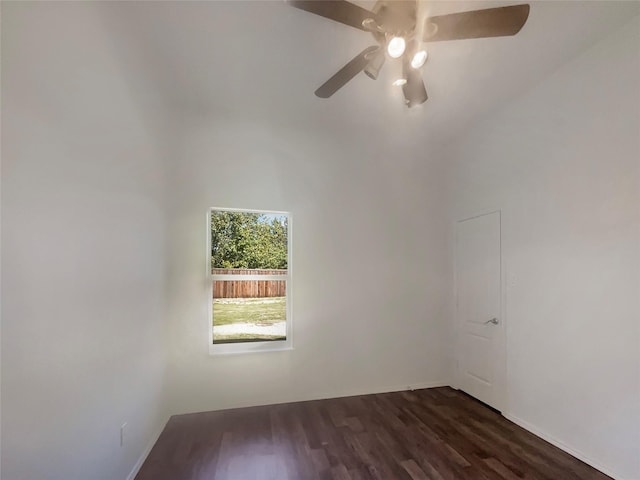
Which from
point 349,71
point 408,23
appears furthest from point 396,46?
point 349,71

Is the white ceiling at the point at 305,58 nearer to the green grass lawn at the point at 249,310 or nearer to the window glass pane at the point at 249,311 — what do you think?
the window glass pane at the point at 249,311

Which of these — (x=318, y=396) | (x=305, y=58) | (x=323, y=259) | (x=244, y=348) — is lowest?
(x=318, y=396)

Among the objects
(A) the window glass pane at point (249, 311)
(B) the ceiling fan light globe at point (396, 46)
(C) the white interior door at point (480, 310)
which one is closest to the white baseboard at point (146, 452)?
(A) the window glass pane at point (249, 311)

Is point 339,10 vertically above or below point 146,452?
above

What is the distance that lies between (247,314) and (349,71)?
2.52 meters

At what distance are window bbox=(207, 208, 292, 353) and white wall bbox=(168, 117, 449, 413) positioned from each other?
125 mm

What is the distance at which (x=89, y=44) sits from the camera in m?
1.49

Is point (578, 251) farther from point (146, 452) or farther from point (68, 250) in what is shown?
point (146, 452)

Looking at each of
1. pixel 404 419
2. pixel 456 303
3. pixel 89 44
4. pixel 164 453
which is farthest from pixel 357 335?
pixel 89 44

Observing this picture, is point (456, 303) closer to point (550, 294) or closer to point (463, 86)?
point (550, 294)

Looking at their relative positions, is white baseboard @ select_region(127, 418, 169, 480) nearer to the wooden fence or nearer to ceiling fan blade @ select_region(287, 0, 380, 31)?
the wooden fence

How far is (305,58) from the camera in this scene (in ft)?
6.99

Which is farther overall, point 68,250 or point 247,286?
point 247,286

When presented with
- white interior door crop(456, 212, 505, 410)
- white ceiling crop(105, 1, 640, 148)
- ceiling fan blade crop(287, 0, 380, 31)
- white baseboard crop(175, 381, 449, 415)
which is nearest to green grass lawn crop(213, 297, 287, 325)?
white baseboard crop(175, 381, 449, 415)
